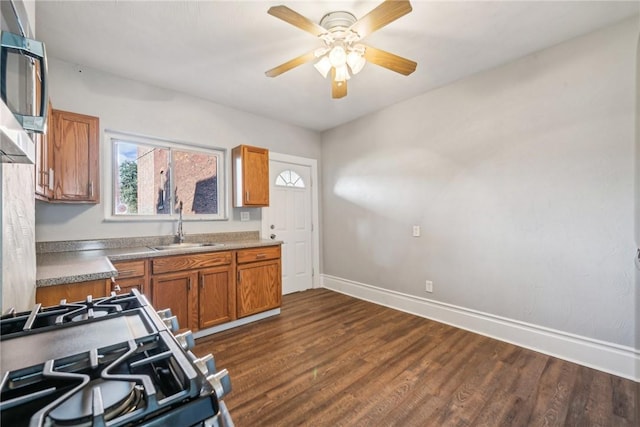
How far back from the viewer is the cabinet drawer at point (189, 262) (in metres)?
2.46

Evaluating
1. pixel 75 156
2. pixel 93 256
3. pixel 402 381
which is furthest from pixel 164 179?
pixel 402 381

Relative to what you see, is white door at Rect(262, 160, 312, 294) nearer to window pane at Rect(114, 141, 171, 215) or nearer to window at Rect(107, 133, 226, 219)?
window at Rect(107, 133, 226, 219)

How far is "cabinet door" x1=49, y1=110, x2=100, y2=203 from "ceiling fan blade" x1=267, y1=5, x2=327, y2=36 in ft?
6.48

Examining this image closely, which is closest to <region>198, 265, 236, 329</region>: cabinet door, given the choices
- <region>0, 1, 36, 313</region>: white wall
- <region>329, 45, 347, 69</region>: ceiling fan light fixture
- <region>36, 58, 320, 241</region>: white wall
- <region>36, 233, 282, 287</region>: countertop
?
<region>36, 233, 282, 287</region>: countertop

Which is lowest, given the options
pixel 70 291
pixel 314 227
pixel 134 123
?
pixel 70 291

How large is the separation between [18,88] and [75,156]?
6.49 feet

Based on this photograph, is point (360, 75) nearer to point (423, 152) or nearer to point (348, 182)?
point (423, 152)

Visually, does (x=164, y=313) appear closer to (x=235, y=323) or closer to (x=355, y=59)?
(x=355, y=59)

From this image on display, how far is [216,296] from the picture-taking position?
279 cm

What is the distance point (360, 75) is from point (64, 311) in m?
2.85

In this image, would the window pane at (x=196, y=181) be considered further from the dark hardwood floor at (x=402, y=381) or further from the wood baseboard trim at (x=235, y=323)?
the dark hardwood floor at (x=402, y=381)

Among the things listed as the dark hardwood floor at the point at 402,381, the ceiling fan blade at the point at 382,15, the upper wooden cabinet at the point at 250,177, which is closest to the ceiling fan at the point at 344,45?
the ceiling fan blade at the point at 382,15

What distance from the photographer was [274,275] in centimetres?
326

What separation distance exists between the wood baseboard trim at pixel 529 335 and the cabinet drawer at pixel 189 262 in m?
2.09
